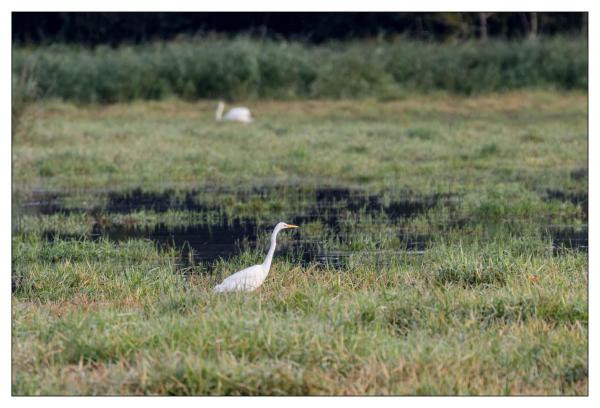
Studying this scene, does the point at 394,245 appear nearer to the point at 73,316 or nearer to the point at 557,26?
the point at 73,316

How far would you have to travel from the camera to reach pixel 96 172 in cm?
1540

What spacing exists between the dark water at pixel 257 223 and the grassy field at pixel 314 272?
80 mm

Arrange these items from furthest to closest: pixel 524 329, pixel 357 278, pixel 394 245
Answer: pixel 394 245 < pixel 357 278 < pixel 524 329

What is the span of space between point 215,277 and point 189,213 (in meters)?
3.84

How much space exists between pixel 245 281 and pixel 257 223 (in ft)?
14.2

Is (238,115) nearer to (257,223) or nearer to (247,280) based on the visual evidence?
(257,223)

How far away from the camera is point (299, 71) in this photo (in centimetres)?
2558

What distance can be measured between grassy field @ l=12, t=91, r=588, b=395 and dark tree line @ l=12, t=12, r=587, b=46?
12493mm

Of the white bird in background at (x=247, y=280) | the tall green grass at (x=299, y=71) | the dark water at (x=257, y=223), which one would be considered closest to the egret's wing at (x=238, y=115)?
the tall green grass at (x=299, y=71)

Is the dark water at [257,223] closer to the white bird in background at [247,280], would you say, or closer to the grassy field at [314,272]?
the grassy field at [314,272]

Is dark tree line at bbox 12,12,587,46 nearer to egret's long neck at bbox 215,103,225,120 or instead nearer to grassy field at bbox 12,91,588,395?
egret's long neck at bbox 215,103,225,120

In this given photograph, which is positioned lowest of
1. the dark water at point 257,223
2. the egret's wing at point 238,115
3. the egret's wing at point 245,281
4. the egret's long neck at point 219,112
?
the egret's long neck at point 219,112

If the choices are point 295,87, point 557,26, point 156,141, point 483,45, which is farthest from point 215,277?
point 557,26

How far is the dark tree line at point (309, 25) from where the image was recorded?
31.2 m
